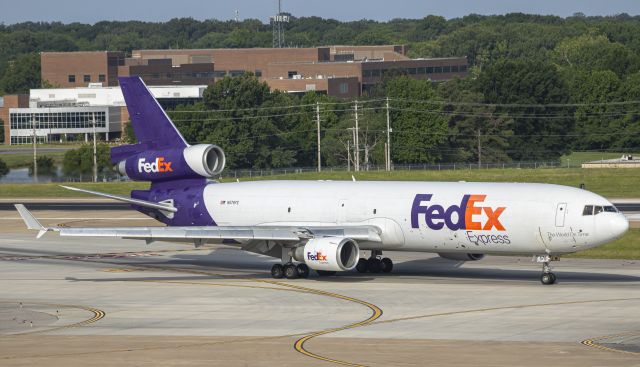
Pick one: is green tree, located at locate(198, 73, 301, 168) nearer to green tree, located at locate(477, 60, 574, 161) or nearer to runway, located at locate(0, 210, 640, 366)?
green tree, located at locate(477, 60, 574, 161)

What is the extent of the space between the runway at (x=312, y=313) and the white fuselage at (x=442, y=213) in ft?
6.20

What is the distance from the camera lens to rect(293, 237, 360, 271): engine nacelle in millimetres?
51469

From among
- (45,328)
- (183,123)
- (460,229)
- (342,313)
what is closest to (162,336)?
(45,328)

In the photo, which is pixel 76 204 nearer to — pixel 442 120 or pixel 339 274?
pixel 339 274

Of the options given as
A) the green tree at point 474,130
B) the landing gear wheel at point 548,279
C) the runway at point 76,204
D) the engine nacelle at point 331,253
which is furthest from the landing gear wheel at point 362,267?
the green tree at point 474,130

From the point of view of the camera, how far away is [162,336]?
129 ft

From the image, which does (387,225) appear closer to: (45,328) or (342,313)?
(342,313)

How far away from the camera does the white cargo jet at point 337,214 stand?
50.7 metres

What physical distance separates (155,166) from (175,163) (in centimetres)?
114

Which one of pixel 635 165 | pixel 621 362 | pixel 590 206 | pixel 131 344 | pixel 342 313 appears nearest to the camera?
pixel 621 362

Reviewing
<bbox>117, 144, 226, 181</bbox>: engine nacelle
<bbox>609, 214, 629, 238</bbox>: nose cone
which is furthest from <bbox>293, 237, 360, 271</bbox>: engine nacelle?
<bbox>609, 214, 629, 238</bbox>: nose cone

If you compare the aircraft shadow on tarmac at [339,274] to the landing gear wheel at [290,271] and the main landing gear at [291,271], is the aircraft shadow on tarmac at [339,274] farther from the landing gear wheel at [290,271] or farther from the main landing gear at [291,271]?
the landing gear wheel at [290,271]

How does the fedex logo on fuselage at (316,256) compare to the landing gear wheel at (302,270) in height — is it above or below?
above

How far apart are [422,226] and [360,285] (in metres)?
3.85
